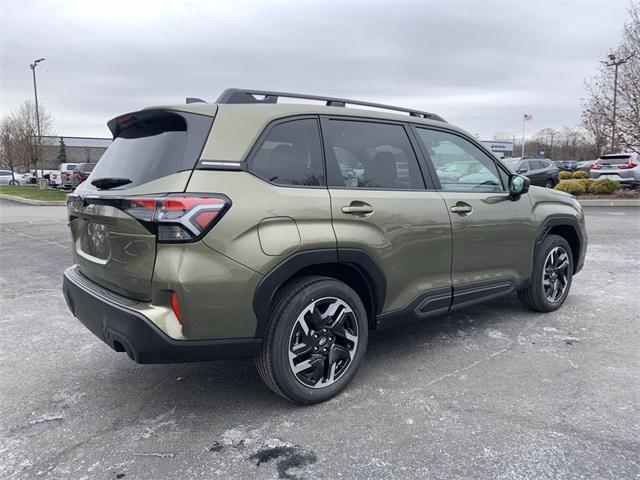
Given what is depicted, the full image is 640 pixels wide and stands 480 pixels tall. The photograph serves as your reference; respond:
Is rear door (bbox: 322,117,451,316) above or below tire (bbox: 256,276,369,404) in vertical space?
above

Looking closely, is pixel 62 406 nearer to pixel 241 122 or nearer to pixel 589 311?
pixel 241 122

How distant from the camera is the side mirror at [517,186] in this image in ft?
13.9

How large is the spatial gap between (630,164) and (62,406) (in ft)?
67.9

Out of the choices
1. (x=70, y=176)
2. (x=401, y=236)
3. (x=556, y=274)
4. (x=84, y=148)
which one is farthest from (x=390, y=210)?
(x=84, y=148)

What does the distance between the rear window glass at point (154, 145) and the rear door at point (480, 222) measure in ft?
5.96

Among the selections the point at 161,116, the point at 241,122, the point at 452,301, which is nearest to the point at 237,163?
the point at 241,122

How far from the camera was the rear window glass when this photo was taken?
2693mm

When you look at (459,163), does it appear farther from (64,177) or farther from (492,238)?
(64,177)

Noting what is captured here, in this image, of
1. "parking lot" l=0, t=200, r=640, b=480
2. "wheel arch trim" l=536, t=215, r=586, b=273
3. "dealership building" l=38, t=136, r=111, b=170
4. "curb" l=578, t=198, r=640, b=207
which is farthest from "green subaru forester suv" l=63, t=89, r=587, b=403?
"dealership building" l=38, t=136, r=111, b=170

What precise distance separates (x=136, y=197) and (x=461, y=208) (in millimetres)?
2358

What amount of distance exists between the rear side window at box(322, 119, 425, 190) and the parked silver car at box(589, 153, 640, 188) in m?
18.3

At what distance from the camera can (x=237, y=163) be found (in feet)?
8.96

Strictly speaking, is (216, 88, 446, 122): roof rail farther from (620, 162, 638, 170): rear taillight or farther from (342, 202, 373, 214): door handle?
(620, 162, 638, 170): rear taillight

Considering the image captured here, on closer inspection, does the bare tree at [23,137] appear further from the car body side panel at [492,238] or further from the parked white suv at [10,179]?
the car body side panel at [492,238]
